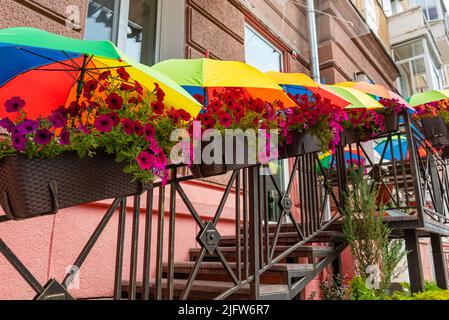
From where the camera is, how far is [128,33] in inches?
173

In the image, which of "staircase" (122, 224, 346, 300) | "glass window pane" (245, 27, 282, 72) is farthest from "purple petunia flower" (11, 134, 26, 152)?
"glass window pane" (245, 27, 282, 72)

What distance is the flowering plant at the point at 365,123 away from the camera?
13.2 ft

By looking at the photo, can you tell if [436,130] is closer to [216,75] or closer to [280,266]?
[280,266]

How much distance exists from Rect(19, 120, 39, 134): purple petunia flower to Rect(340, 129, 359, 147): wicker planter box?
10.4 ft

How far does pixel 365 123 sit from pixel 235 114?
2488mm

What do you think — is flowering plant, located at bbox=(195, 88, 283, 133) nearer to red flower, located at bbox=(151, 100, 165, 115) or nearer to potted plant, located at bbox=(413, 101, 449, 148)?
red flower, located at bbox=(151, 100, 165, 115)

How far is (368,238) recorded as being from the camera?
11.9ft

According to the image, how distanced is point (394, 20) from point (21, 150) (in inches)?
503

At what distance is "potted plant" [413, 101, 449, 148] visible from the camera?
4625 mm

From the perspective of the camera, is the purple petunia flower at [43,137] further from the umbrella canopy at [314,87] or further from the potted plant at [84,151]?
the umbrella canopy at [314,87]

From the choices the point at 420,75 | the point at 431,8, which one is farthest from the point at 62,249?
the point at 431,8

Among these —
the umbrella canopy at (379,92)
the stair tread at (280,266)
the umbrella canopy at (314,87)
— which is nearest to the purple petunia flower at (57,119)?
the stair tread at (280,266)
